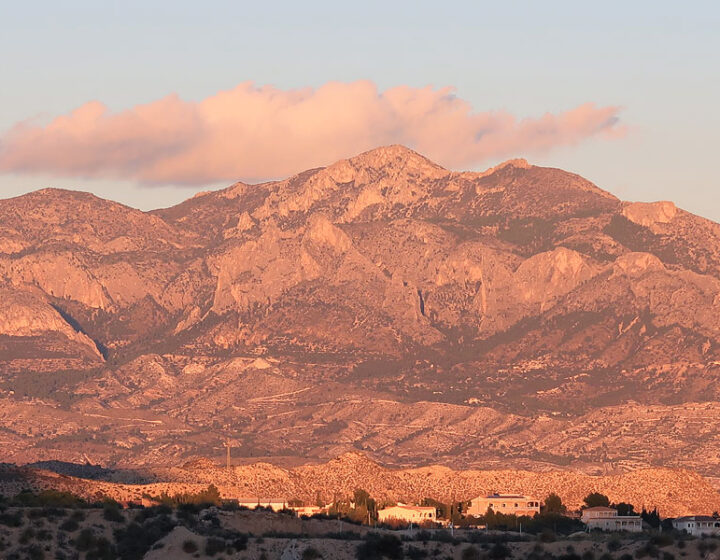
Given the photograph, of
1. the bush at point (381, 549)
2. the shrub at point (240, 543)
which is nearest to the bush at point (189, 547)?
the shrub at point (240, 543)

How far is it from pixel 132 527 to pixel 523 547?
2076cm

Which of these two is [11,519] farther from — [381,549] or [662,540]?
[662,540]

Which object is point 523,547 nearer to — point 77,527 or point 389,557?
point 389,557

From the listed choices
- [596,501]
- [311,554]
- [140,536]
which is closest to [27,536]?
[140,536]

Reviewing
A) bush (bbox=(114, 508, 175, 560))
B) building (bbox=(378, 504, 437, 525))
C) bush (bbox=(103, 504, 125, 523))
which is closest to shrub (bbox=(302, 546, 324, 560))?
bush (bbox=(114, 508, 175, 560))

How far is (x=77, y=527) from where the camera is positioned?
105 metres

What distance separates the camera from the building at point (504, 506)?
17425 centimetres

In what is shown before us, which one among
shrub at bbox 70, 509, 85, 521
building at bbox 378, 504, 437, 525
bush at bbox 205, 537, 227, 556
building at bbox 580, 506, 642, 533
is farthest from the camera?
building at bbox 580, 506, 642, 533

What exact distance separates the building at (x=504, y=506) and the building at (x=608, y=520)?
6714 mm

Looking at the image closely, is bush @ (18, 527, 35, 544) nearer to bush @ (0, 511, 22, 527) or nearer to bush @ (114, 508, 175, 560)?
bush @ (0, 511, 22, 527)

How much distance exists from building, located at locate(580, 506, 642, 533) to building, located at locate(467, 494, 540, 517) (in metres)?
6.71

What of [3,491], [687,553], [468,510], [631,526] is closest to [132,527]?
[687,553]

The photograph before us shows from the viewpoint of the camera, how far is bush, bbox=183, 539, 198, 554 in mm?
97438

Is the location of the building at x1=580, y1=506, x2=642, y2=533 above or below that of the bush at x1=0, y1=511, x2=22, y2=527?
above
